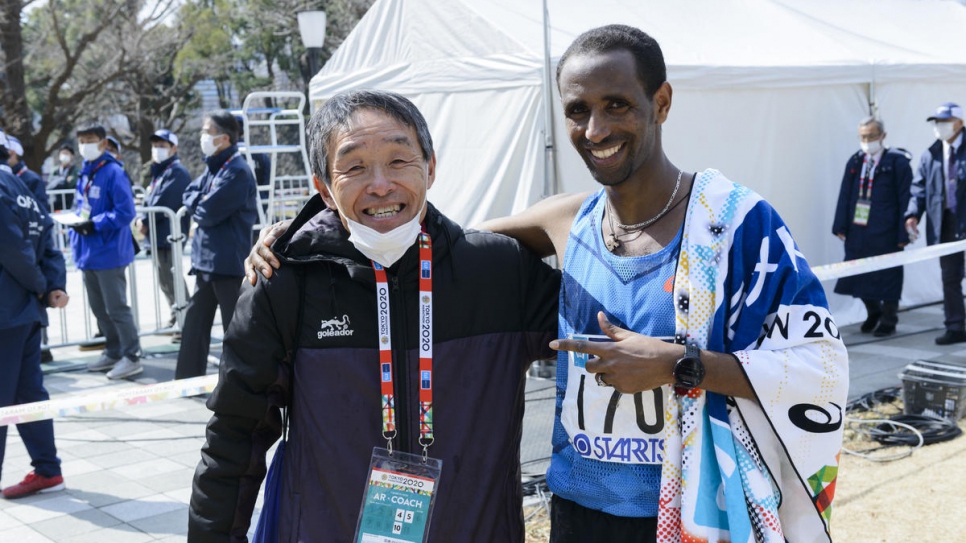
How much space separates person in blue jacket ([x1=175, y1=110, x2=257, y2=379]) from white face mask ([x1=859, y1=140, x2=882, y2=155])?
5.63 m

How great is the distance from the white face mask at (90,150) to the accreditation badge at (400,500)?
23.2ft

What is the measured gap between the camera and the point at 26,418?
3.88m

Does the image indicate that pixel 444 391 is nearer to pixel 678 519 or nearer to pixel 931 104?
pixel 678 519

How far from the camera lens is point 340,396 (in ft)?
6.71

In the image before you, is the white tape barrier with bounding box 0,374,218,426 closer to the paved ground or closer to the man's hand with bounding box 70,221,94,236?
the paved ground

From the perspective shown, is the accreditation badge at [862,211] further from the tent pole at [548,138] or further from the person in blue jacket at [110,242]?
the person in blue jacket at [110,242]

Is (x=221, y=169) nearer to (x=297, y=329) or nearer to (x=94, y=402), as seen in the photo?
(x=94, y=402)

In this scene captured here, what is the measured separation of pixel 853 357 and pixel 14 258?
6.52 metres

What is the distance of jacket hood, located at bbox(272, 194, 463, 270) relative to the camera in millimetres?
2049

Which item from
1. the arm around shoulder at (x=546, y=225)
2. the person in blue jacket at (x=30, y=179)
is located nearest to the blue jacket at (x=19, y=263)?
the person in blue jacket at (x=30, y=179)

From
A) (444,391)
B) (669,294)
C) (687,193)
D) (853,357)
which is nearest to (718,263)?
(669,294)

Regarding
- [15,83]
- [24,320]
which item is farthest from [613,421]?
[15,83]

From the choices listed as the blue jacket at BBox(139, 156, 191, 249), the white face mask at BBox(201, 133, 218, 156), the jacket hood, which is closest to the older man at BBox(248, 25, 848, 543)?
the jacket hood

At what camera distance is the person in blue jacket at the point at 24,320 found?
488 centimetres
